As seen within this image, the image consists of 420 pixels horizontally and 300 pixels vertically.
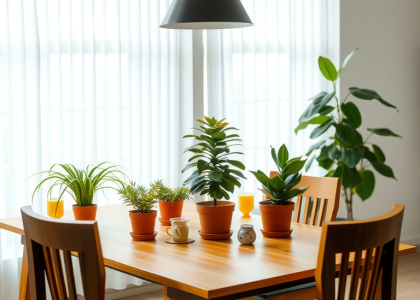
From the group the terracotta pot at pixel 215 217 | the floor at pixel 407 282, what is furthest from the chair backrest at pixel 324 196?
the floor at pixel 407 282

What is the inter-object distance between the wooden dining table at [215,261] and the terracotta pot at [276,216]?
50mm

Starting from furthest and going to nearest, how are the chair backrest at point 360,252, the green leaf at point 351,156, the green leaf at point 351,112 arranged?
1. the green leaf at point 351,112
2. the green leaf at point 351,156
3. the chair backrest at point 360,252

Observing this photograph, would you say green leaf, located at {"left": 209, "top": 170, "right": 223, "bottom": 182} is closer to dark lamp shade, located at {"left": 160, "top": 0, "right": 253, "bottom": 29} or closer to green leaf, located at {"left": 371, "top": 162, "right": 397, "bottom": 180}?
dark lamp shade, located at {"left": 160, "top": 0, "right": 253, "bottom": 29}

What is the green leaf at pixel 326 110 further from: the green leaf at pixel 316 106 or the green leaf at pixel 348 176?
the green leaf at pixel 348 176

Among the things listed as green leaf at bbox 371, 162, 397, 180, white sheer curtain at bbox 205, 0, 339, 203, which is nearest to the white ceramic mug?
white sheer curtain at bbox 205, 0, 339, 203

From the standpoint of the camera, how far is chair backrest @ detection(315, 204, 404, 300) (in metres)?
1.59

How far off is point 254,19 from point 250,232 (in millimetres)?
2652

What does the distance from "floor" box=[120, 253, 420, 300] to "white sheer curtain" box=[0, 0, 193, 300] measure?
0.31 metres

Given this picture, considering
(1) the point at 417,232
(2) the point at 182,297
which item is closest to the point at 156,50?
(2) the point at 182,297

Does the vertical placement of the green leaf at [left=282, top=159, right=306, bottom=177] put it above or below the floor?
above

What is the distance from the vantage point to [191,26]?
2.72 metres

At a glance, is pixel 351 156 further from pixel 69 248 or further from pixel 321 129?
pixel 69 248

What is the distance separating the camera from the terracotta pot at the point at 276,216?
7.68 ft

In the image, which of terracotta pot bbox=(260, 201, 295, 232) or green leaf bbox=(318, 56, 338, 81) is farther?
green leaf bbox=(318, 56, 338, 81)
